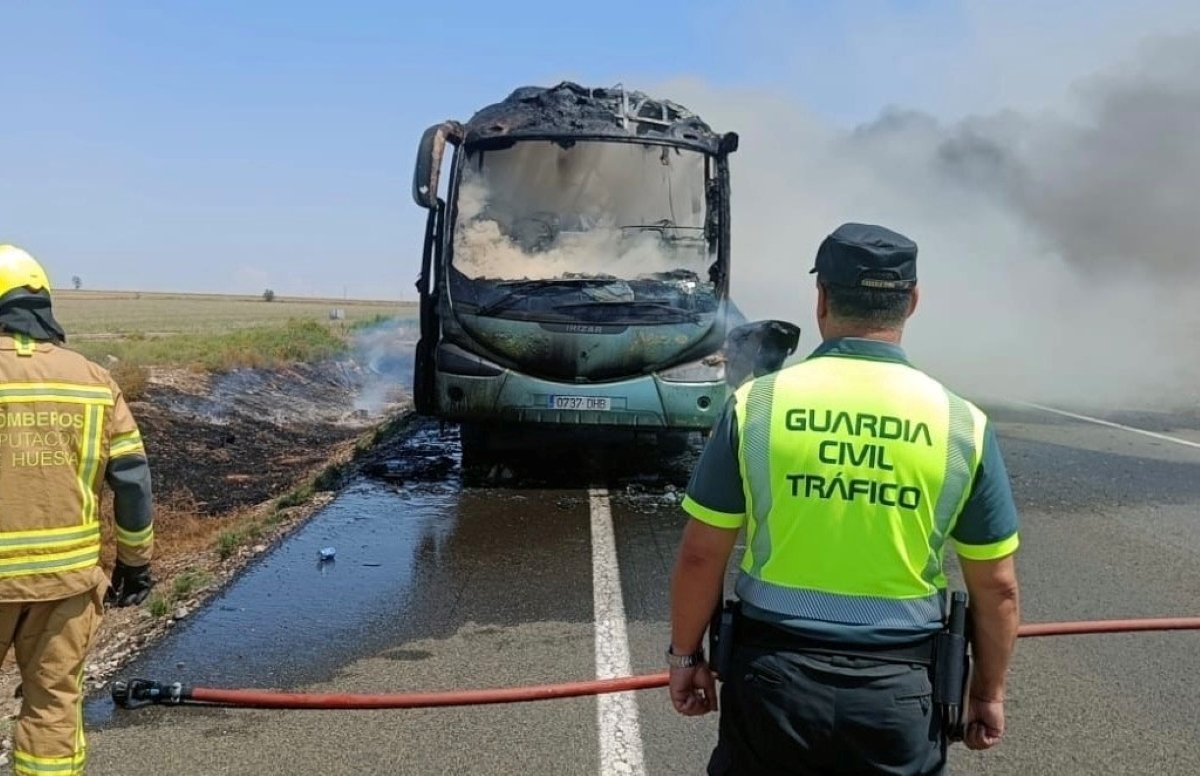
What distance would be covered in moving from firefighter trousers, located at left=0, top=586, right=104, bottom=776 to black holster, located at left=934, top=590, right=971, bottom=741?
2.65 metres

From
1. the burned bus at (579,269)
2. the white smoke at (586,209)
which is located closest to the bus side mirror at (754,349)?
the burned bus at (579,269)

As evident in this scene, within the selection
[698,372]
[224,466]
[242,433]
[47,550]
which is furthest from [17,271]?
[242,433]

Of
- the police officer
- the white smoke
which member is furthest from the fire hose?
the white smoke

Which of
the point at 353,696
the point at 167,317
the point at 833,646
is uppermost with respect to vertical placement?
the point at 833,646

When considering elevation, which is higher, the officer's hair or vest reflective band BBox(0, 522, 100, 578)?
the officer's hair

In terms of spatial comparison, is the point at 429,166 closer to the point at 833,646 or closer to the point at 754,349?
the point at 754,349

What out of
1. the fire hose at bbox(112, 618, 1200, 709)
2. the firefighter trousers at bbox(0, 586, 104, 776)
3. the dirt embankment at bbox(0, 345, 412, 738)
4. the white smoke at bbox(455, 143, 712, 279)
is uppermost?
the white smoke at bbox(455, 143, 712, 279)

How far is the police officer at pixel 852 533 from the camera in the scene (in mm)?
2131

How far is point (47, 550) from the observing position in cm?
323

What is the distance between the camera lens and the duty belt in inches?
84.9

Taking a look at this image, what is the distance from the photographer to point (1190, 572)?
643cm

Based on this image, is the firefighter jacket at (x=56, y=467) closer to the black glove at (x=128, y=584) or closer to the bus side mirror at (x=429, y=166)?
the black glove at (x=128, y=584)

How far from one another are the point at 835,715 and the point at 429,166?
22.9ft

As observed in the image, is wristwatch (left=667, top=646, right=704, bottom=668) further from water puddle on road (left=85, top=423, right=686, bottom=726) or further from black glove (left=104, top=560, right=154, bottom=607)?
water puddle on road (left=85, top=423, right=686, bottom=726)
